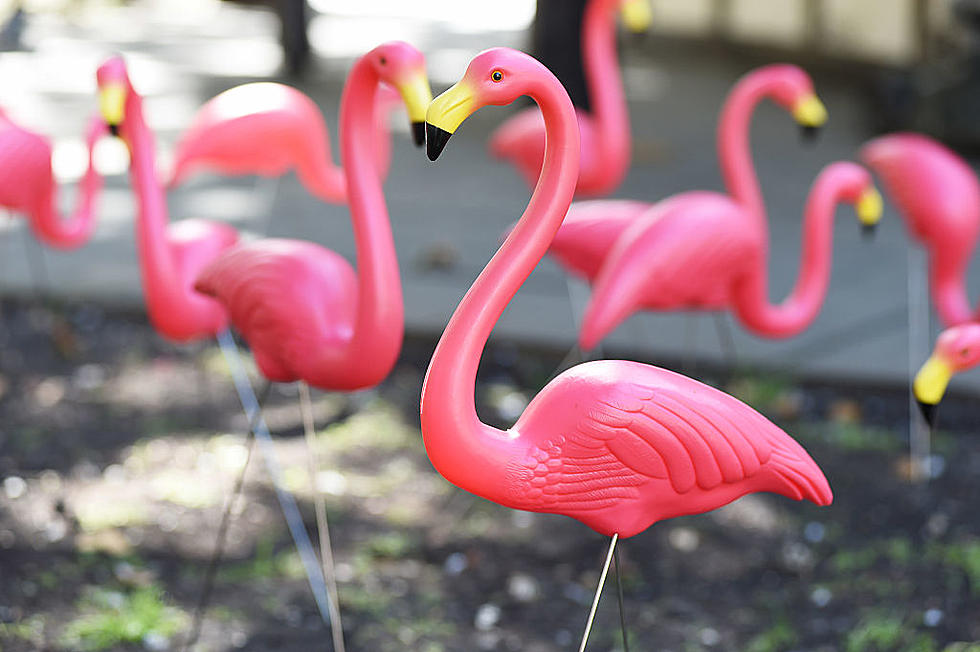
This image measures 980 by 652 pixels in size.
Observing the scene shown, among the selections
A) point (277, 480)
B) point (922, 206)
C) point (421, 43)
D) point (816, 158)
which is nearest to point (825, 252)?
point (922, 206)

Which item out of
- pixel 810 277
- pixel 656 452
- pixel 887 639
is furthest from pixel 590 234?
pixel 656 452

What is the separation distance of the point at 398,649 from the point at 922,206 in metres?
2.19

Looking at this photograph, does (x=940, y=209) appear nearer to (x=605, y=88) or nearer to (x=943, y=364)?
(x=605, y=88)

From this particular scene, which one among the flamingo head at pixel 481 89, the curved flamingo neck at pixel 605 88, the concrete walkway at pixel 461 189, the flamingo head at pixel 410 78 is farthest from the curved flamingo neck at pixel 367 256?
the concrete walkway at pixel 461 189

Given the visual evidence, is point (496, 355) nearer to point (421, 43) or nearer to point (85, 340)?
point (85, 340)

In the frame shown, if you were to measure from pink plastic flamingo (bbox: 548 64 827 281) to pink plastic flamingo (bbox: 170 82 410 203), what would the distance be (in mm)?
802

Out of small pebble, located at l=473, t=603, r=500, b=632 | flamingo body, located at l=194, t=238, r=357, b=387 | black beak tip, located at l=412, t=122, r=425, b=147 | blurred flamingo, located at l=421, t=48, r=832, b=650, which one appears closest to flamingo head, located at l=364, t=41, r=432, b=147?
black beak tip, located at l=412, t=122, r=425, b=147

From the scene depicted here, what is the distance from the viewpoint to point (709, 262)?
11.8 ft

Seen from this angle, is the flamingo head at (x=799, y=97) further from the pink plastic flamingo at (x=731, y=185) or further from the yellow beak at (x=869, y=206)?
the yellow beak at (x=869, y=206)

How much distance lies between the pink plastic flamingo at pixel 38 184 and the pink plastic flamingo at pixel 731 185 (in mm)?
1629

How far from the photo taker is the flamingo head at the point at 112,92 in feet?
9.91

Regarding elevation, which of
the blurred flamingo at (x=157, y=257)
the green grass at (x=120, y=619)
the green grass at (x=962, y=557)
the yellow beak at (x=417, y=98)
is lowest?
the green grass at (x=962, y=557)

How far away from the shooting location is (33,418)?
4.42 metres

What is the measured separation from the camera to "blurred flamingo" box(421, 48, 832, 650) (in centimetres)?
213
